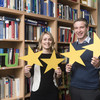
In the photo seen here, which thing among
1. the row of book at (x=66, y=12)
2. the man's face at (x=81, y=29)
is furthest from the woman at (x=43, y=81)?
the row of book at (x=66, y=12)

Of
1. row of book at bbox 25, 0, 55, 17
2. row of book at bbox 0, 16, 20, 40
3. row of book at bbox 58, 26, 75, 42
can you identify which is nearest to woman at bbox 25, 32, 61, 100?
row of book at bbox 0, 16, 20, 40

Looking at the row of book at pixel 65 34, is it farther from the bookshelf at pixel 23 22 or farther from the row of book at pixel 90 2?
the row of book at pixel 90 2

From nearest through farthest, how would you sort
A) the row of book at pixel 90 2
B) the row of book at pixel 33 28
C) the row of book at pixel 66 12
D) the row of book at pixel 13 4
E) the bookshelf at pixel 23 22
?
the row of book at pixel 13 4 < the bookshelf at pixel 23 22 < the row of book at pixel 33 28 < the row of book at pixel 66 12 < the row of book at pixel 90 2

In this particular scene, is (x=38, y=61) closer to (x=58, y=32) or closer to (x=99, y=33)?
(x=58, y=32)

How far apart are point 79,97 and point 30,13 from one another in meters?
1.33

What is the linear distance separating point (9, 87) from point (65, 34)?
1.33m

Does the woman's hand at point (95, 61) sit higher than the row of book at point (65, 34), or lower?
lower

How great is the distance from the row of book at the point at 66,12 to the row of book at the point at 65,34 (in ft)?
0.69

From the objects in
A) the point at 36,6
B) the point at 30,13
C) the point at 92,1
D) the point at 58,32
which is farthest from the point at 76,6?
the point at 30,13

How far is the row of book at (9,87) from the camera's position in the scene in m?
1.79

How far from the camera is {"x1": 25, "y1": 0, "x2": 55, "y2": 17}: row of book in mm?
1957

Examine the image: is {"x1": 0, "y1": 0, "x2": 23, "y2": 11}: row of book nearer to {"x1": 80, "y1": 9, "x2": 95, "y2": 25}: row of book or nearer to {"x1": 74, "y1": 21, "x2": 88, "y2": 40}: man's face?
{"x1": 74, "y1": 21, "x2": 88, "y2": 40}: man's face

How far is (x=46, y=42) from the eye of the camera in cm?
159

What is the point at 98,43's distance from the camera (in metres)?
1.29
